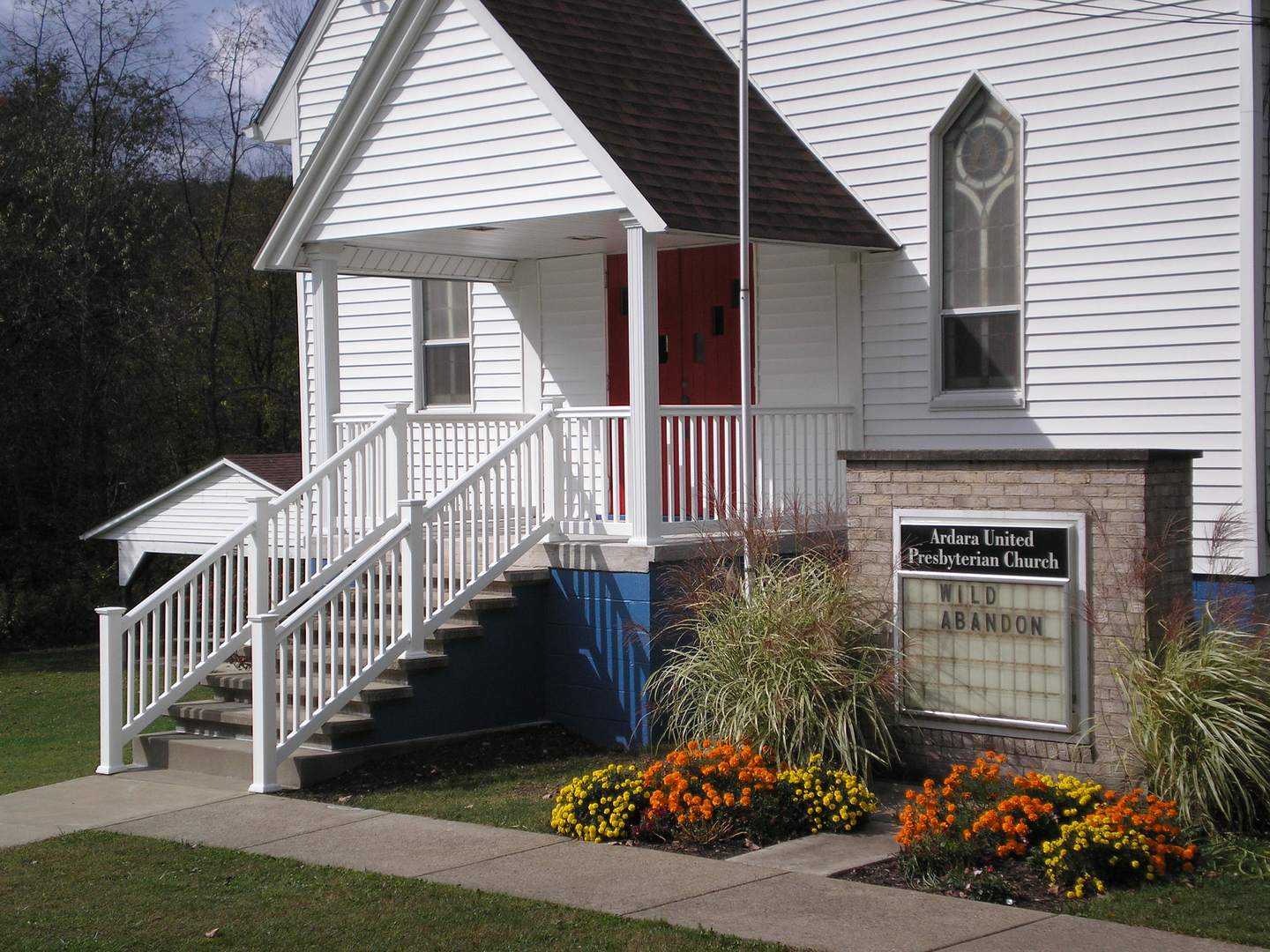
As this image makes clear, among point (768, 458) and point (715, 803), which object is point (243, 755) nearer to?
point (715, 803)

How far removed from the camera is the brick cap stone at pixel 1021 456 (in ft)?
26.6

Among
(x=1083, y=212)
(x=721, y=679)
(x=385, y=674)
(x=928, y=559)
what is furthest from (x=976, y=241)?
(x=385, y=674)

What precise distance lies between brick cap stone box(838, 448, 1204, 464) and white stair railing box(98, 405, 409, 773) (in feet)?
14.5

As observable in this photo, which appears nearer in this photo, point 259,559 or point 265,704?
point 265,704

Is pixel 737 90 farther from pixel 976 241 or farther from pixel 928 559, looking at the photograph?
pixel 928 559

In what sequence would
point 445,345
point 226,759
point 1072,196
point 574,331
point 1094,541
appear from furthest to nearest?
point 445,345 < point 574,331 < point 1072,196 < point 226,759 < point 1094,541

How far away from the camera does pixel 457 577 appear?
11.5 meters

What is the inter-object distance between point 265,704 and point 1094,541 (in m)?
5.42

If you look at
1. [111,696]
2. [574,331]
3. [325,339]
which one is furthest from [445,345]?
[111,696]

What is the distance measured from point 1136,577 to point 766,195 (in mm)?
4815

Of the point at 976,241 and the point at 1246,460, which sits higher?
the point at 976,241

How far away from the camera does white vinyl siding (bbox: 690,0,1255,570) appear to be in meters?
10.7

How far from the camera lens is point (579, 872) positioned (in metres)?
7.18

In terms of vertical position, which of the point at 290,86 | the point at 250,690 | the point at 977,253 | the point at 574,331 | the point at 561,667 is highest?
the point at 290,86
